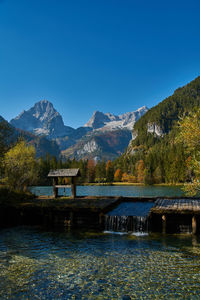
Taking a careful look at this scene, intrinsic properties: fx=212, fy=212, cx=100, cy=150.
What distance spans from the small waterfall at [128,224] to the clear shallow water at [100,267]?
4.98 feet

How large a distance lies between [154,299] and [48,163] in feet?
546

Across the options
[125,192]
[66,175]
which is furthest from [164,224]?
[125,192]

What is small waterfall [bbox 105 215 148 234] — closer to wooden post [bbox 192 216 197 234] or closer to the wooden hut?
wooden post [bbox 192 216 197 234]

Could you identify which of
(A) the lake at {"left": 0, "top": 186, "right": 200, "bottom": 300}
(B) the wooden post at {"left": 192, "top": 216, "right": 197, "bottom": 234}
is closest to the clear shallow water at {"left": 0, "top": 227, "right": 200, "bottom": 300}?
(A) the lake at {"left": 0, "top": 186, "right": 200, "bottom": 300}

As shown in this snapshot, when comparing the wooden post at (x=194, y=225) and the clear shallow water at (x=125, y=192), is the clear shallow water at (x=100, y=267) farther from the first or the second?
the clear shallow water at (x=125, y=192)

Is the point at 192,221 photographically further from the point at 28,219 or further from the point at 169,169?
the point at 169,169

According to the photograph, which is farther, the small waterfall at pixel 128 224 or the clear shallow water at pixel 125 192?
the clear shallow water at pixel 125 192

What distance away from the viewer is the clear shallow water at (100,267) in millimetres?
9500

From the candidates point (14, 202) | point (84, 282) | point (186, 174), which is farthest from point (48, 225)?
point (186, 174)

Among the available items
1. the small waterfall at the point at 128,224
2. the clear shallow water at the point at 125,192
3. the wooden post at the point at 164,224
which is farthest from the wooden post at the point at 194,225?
the clear shallow water at the point at 125,192

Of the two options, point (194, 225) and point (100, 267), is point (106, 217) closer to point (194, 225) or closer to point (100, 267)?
point (194, 225)

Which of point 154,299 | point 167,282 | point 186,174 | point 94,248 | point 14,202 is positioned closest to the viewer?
point 154,299

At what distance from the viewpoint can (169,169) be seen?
459 feet

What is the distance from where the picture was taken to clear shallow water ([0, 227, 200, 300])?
950 centimetres
